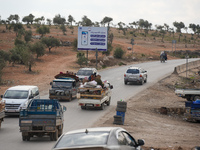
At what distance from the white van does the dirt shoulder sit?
4823mm

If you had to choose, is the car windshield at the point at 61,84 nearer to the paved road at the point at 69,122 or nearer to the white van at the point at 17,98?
the paved road at the point at 69,122

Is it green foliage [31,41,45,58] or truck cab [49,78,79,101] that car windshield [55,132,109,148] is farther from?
green foliage [31,41,45,58]

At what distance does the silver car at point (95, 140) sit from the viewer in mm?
6836

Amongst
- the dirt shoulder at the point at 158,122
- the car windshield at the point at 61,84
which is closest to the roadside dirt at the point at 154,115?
the dirt shoulder at the point at 158,122

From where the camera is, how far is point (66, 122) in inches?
766

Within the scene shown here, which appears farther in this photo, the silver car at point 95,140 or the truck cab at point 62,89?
the truck cab at point 62,89

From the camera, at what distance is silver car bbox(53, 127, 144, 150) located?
684cm

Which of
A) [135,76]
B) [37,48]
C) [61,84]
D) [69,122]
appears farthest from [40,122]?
[37,48]

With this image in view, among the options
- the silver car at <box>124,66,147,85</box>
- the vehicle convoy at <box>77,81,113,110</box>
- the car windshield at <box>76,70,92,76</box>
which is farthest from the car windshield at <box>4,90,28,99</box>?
the silver car at <box>124,66,147,85</box>

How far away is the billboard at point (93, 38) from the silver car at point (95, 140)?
48.7 meters

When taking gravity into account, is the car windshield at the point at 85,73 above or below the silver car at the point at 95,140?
below

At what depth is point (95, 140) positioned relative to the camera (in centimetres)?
701

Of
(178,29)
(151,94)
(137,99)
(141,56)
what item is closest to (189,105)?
(137,99)

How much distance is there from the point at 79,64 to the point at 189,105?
3708 centimetres
